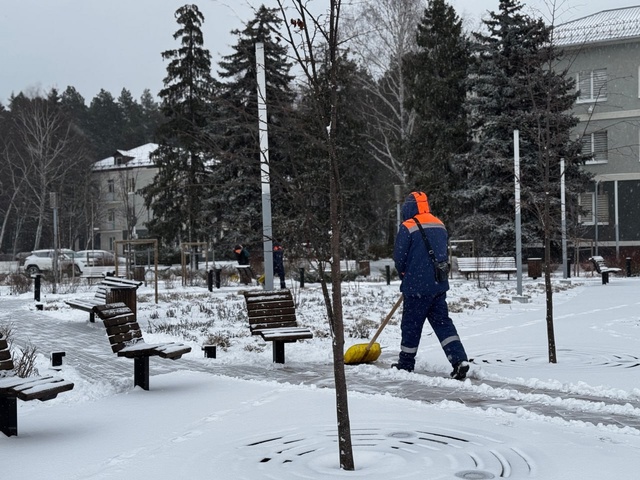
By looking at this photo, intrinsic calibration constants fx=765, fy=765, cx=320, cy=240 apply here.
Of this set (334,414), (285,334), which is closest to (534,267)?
(285,334)

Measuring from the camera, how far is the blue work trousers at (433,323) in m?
8.02

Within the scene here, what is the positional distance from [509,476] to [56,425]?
371cm

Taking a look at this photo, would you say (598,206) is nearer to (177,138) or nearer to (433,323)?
(177,138)

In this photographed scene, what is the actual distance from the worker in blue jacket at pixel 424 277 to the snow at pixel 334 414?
0.40 meters

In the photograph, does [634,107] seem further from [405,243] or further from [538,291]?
[405,243]

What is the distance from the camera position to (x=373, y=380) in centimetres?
808

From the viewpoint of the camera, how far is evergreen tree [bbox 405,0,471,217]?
36.0 meters

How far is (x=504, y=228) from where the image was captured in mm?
32969

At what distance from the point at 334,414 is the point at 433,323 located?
2.13 metres

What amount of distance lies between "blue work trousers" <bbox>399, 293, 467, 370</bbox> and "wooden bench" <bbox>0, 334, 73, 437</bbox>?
368 cm

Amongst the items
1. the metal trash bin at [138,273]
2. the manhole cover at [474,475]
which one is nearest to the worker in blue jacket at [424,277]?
the manhole cover at [474,475]

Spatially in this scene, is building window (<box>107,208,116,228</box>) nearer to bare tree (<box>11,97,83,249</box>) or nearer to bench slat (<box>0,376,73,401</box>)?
bare tree (<box>11,97,83,249</box>)

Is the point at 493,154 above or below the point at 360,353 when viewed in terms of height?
above

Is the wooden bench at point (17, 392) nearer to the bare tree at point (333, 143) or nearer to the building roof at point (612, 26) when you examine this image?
the bare tree at point (333, 143)
